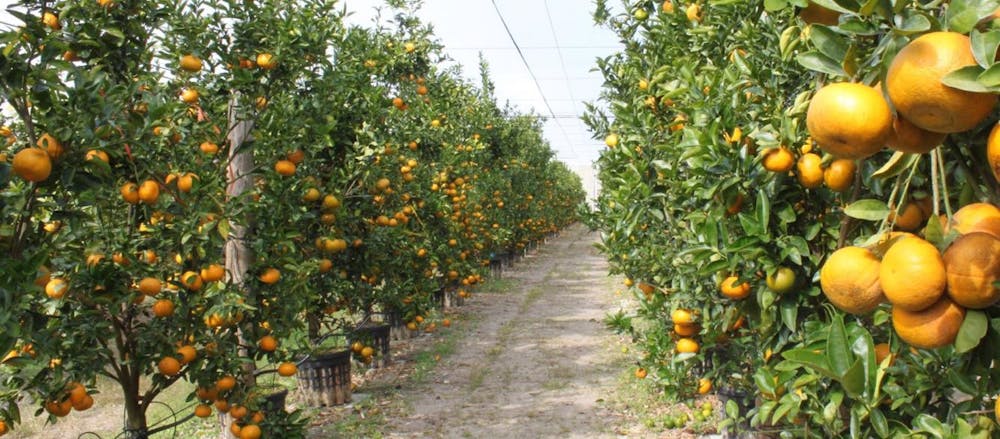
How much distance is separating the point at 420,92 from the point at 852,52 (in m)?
5.86

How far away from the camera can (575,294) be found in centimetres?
1099

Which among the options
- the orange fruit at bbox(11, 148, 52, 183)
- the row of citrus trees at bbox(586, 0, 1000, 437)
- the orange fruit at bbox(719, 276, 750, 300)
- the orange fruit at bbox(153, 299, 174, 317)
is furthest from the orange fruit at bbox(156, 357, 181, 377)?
the orange fruit at bbox(719, 276, 750, 300)

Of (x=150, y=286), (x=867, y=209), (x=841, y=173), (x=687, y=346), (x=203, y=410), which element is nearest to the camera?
(x=867, y=209)

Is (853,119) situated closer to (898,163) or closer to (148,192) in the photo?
(898,163)

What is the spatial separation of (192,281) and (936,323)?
9.12ft

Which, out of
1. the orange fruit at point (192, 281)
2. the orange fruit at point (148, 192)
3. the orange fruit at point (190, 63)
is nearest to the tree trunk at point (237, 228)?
the orange fruit at point (190, 63)

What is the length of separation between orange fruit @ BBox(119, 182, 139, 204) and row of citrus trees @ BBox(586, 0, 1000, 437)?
6.79ft

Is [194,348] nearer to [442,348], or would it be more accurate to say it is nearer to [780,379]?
[780,379]

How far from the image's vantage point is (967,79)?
0.65m

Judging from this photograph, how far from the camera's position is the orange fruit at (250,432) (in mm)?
3258

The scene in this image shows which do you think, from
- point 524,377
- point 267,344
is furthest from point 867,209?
point 524,377

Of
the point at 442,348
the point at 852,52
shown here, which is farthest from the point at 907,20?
the point at 442,348

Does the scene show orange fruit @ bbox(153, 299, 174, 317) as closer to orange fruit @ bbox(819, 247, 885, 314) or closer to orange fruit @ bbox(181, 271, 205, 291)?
orange fruit @ bbox(181, 271, 205, 291)

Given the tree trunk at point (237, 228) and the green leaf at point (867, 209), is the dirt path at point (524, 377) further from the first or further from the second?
the green leaf at point (867, 209)
